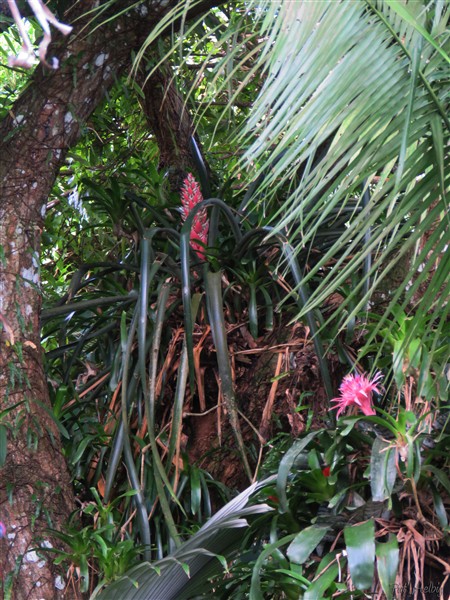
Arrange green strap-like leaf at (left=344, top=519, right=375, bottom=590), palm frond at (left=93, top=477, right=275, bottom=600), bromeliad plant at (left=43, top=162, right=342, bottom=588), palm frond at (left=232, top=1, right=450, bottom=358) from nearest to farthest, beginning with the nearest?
palm frond at (left=232, top=1, right=450, bottom=358)
green strap-like leaf at (left=344, top=519, right=375, bottom=590)
palm frond at (left=93, top=477, right=275, bottom=600)
bromeliad plant at (left=43, top=162, right=342, bottom=588)

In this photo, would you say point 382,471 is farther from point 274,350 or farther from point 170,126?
point 170,126

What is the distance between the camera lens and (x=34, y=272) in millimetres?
1451

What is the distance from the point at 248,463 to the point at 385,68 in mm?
1072

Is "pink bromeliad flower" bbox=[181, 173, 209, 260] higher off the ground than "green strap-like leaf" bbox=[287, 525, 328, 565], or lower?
higher

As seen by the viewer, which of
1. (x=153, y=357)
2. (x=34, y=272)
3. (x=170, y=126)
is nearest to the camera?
(x=34, y=272)

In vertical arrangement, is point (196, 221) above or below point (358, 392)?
above

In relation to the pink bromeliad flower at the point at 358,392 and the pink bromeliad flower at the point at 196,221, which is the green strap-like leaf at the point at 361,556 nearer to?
the pink bromeliad flower at the point at 358,392

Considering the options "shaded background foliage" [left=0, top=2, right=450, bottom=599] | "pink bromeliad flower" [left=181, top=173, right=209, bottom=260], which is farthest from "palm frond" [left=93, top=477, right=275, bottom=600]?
"pink bromeliad flower" [left=181, top=173, right=209, bottom=260]

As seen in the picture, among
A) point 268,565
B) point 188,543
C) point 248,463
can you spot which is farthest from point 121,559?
point 248,463

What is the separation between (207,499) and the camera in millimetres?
1503

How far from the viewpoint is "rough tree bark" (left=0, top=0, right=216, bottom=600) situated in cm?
129

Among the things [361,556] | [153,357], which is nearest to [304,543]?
[361,556]

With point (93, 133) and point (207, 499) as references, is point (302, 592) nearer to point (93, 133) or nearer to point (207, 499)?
point (207, 499)

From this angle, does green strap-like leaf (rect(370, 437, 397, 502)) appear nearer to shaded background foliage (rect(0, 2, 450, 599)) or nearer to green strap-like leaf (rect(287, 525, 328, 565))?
shaded background foliage (rect(0, 2, 450, 599))
